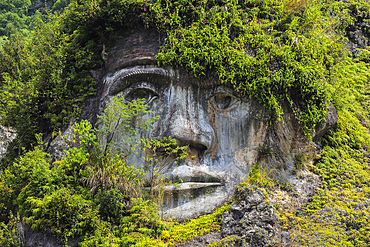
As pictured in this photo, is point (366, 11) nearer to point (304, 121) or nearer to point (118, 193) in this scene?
point (304, 121)

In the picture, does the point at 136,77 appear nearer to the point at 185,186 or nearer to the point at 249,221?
the point at 185,186

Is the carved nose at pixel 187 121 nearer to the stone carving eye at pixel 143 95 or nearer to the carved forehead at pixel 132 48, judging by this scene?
the stone carving eye at pixel 143 95

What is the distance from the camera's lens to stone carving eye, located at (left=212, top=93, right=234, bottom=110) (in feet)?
24.1

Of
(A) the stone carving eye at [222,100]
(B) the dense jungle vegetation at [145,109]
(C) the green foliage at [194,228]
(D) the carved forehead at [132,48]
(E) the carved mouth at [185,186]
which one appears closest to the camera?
(B) the dense jungle vegetation at [145,109]

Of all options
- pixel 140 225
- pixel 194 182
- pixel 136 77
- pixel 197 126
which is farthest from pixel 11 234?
pixel 197 126

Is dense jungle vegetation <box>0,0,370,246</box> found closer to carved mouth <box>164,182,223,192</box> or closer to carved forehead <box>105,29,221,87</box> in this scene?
carved forehead <box>105,29,221,87</box>

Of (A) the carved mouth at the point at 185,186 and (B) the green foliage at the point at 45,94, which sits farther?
(B) the green foliage at the point at 45,94

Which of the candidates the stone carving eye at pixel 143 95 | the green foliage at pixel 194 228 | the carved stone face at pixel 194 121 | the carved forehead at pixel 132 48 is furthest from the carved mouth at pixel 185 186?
the carved forehead at pixel 132 48

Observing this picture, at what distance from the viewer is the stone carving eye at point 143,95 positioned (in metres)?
7.24

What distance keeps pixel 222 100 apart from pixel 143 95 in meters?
1.61

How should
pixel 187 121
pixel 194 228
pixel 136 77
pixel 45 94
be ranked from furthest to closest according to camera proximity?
pixel 45 94 < pixel 136 77 < pixel 187 121 < pixel 194 228

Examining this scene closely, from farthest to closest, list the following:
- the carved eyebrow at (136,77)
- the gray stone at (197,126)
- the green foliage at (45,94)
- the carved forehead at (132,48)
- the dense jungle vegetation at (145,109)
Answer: the green foliage at (45,94), the carved forehead at (132,48), the carved eyebrow at (136,77), the gray stone at (197,126), the dense jungle vegetation at (145,109)

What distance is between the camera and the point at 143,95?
734 centimetres

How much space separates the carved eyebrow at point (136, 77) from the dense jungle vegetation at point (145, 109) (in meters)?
0.25
